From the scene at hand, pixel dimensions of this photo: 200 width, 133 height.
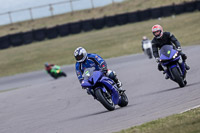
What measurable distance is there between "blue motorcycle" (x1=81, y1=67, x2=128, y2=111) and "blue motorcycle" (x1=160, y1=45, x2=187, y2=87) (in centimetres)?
177

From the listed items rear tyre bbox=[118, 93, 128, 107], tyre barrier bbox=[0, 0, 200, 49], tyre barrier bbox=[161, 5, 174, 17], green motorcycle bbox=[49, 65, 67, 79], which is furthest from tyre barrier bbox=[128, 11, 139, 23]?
rear tyre bbox=[118, 93, 128, 107]

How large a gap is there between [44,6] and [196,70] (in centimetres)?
3310

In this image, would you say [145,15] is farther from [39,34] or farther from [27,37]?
[27,37]

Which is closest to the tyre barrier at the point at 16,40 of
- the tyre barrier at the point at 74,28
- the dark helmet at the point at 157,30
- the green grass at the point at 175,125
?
the tyre barrier at the point at 74,28

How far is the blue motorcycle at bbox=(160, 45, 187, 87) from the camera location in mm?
11211

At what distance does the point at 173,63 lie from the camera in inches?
446

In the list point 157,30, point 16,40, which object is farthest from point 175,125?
point 16,40

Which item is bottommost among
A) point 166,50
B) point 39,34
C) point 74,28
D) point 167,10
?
point 39,34

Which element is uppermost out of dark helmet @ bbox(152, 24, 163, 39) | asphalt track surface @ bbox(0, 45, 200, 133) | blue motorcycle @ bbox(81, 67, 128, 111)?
dark helmet @ bbox(152, 24, 163, 39)

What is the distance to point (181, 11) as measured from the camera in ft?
128

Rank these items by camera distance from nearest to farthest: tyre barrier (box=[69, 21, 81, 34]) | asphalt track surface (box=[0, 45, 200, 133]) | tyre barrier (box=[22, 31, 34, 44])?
asphalt track surface (box=[0, 45, 200, 133]), tyre barrier (box=[22, 31, 34, 44]), tyre barrier (box=[69, 21, 81, 34])

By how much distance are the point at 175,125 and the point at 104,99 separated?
3.16 metres

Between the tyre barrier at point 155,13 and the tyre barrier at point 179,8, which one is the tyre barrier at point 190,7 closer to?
the tyre barrier at point 179,8

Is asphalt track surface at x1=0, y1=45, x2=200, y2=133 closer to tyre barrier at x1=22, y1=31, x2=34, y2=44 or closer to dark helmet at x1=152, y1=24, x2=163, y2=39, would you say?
dark helmet at x1=152, y1=24, x2=163, y2=39
